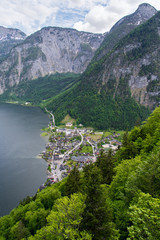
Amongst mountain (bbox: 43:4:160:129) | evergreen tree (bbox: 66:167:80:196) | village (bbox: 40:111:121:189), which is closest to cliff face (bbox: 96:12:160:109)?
mountain (bbox: 43:4:160:129)

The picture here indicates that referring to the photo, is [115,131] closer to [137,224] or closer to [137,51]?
[137,51]

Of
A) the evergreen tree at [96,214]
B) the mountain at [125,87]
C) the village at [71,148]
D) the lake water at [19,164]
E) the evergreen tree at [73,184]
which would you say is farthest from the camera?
the mountain at [125,87]

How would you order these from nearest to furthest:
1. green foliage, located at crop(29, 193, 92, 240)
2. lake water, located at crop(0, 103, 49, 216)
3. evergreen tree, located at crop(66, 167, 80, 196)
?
1. green foliage, located at crop(29, 193, 92, 240)
2. evergreen tree, located at crop(66, 167, 80, 196)
3. lake water, located at crop(0, 103, 49, 216)

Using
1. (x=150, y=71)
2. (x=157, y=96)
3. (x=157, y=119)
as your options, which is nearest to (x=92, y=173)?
(x=157, y=119)

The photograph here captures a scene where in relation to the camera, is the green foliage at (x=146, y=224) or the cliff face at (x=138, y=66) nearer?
the green foliage at (x=146, y=224)

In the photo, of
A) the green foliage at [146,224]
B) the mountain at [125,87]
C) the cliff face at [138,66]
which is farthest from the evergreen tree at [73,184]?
the cliff face at [138,66]

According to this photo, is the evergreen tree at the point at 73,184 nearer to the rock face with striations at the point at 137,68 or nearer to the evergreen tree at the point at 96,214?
the evergreen tree at the point at 96,214

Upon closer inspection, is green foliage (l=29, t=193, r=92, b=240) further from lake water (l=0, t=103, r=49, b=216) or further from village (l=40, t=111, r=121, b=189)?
lake water (l=0, t=103, r=49, b=216)
